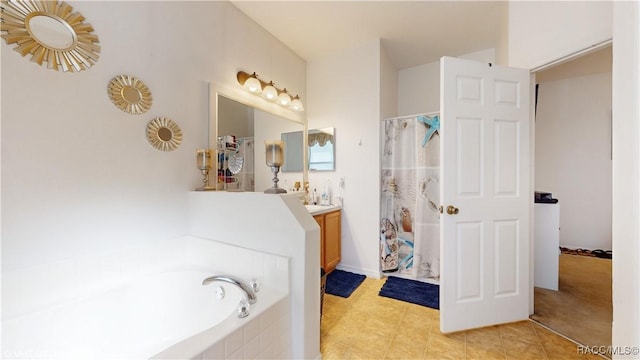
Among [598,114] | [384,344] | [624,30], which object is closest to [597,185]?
[598,114]

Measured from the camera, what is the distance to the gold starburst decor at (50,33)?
1146 mm

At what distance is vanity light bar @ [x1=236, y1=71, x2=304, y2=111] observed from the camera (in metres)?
2.29

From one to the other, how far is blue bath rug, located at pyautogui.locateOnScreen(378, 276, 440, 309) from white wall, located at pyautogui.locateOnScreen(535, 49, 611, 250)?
9.61 ft

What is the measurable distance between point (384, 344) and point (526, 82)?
219 cm

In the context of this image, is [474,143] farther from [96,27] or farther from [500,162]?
[96,27]

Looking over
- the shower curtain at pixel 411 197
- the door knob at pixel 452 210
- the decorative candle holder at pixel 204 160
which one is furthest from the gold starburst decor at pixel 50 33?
the shower curtain at pixel 411 197

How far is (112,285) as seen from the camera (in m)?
1.46

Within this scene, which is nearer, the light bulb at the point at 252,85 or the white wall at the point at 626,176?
the white wall at the point at 626,176

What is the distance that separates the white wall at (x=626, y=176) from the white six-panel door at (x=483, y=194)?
709 millimetres

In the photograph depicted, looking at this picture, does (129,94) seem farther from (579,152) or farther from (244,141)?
(579,152)

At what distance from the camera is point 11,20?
1138 mm

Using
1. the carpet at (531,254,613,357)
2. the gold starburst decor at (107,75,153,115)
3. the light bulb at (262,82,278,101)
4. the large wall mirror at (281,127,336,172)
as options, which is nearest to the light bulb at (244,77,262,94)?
the light bulb at (262,82,278,101)

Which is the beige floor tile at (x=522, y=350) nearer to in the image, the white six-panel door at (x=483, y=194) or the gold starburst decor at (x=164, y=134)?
the white six-panel door at (x=483, y=194)

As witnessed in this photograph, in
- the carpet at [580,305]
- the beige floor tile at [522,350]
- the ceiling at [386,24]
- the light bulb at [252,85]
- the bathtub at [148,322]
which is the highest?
the ceiling at [386,24]
